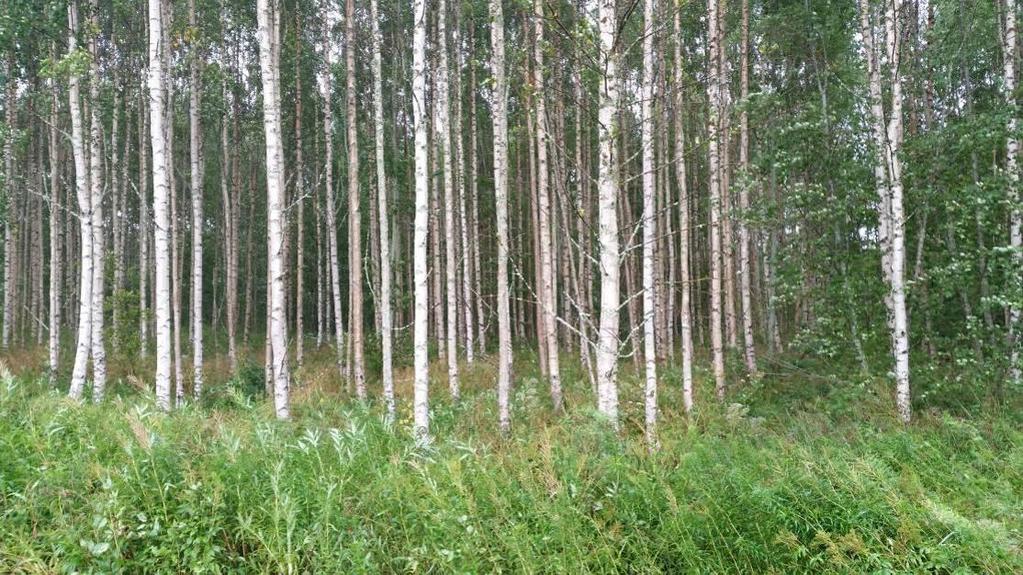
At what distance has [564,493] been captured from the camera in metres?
3.86

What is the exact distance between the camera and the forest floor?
3.31 m

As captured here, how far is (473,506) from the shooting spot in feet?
12.0

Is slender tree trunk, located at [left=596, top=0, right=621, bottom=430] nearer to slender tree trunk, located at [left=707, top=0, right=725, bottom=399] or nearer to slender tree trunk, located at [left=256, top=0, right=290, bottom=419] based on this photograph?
slender tree trunk, located at [left=707, top=0, right=725, bottom=399]

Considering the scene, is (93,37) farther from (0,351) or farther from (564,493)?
(564,493)

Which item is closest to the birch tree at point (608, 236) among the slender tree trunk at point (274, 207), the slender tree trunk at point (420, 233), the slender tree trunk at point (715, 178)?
the slender tree trunk at point (420, 233)

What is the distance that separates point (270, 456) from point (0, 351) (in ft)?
54.2

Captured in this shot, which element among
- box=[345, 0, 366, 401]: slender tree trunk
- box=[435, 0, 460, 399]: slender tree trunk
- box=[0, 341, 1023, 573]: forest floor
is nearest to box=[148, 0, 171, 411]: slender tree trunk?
box=[0, 341, 1023, 573]: forest floor

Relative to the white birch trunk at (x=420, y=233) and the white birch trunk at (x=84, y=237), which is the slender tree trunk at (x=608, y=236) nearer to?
the white birch trunk at (x=420, y=233)

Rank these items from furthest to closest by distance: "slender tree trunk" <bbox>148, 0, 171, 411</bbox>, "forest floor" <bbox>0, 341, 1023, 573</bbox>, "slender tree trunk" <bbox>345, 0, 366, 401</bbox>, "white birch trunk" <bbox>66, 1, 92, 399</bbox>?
"white birch trunk" <bbox>66, 1, 92, 399</bbox> → "slender tree trunk" <bbox>345, 0, 366, 401</bbox> → "slender tree trunk" <bbox>148, 0, 171, 411</bbox> → "forest floor" <bbox>0, 341, 1023, 573</bbox>

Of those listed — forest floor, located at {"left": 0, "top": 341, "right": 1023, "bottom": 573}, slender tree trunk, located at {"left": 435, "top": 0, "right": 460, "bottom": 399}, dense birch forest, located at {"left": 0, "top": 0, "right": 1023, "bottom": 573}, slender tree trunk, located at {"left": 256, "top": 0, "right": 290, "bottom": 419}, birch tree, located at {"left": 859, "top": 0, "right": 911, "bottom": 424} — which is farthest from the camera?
slender tree trunk, located at {"left": 435, "top": 0, "right": 460, "bottom": 399}

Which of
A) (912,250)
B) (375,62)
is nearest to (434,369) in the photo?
(375,62)

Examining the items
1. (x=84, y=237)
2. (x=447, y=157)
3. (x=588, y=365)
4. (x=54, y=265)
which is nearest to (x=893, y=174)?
(x=588, y=365)

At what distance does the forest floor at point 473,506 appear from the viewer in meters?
3.31

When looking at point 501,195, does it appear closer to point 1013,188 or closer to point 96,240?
point 1013,188
